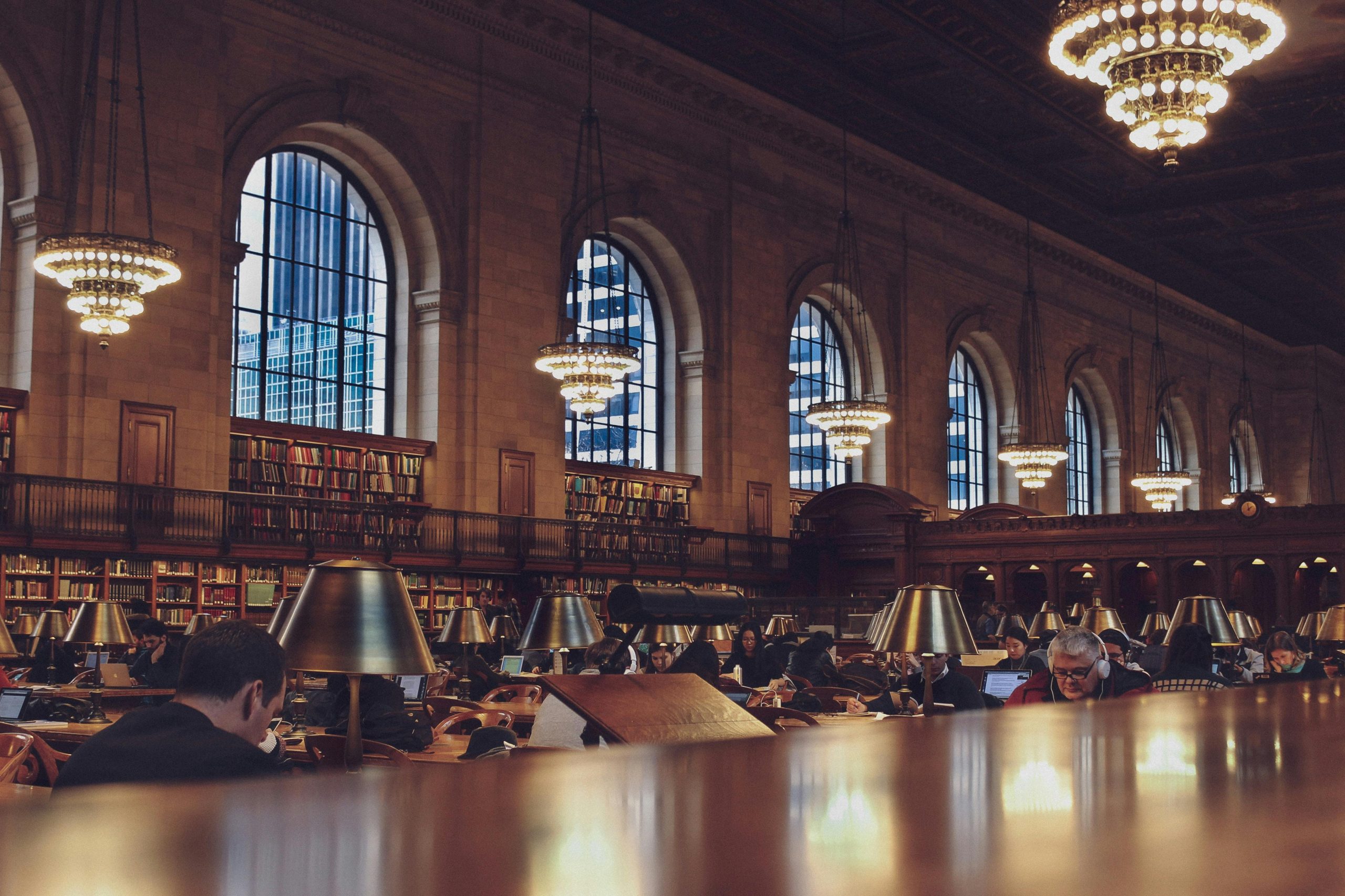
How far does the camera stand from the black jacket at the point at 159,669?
1005 centimetres

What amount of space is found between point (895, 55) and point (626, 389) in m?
6.70

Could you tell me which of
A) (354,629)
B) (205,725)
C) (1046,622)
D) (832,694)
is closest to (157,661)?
(832,694)

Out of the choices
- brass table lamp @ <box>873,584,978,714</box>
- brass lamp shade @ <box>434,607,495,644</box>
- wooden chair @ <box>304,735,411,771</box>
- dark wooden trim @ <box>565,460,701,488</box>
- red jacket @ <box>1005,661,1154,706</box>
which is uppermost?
dark wooden trim @ <box>565,460,701,488</box>

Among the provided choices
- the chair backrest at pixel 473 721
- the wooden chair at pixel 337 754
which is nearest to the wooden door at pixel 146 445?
the chair backrest at pixel 473 721

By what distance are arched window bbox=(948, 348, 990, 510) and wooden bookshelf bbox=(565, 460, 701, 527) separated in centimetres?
853

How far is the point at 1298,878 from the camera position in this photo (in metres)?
0.40

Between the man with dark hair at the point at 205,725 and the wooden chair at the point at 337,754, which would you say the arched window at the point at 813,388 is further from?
the man with dark hair at the point at 205,725

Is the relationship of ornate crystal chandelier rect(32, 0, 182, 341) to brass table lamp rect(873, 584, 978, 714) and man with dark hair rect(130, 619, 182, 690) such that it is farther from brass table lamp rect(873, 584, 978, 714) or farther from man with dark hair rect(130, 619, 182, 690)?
brass table lamp rect(873, 584, 978, 714)

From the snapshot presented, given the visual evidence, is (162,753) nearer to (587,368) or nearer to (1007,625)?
(1007,625)

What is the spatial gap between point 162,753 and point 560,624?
364 cm

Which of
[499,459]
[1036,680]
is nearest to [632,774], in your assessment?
[1036,680]

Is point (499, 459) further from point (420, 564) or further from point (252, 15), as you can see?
point (252, 15)

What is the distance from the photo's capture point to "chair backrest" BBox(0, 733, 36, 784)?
167 inches


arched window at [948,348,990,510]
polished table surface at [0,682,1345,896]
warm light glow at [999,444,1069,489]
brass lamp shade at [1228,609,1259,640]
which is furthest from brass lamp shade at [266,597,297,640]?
arched window at [948,348,990,510]
